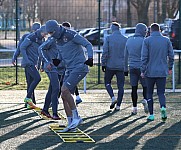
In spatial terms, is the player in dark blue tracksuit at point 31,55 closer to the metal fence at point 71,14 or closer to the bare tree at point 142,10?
the metal fence at point 71,14

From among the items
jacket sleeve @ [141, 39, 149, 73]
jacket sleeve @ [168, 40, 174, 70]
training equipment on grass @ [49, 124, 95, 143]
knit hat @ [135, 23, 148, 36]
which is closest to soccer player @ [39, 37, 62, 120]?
training equipment on grass @ [49, 124, 95, 143]

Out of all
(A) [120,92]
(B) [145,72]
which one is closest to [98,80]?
(A) [120,92]

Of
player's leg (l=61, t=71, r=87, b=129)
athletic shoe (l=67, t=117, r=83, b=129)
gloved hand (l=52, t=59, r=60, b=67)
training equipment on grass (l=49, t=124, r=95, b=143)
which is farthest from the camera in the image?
gloved hand (l=52, t=59, r=60, b=67)

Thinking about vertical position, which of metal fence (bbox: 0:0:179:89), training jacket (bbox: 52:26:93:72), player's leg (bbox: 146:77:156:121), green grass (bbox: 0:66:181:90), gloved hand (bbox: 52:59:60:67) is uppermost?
metal fence (bbox: 0:0:179:89)

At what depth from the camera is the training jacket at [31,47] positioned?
12609mm

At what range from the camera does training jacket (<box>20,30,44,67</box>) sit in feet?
41.4

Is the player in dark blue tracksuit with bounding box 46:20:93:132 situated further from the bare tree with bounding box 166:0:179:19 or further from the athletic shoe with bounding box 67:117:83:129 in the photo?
the bare tree with bounding box 166:0:179:19

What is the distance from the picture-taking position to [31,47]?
42.0ft

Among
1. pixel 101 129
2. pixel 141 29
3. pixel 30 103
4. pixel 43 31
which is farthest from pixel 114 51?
pixel 101 129

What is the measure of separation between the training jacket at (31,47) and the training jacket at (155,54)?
8.32 feet

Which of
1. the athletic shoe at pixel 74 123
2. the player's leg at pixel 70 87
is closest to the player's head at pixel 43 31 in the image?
the player's leg at pixel 70 87

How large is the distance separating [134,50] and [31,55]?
7.72ft

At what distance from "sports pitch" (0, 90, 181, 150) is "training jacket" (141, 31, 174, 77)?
0.99 m

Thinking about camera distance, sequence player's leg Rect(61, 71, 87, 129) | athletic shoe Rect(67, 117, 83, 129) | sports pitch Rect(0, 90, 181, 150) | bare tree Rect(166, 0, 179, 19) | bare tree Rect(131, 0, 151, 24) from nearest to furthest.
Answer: sports pitch Rect(0, 90, 181, 150) < player's leg Rect(61, 71, 87, 129) < athletic shoe Rect(67, 117, 83, 129) < bare tree Rect(131, 0, 151, 24) < bare tree Rect(166, 0, 179, 19)
